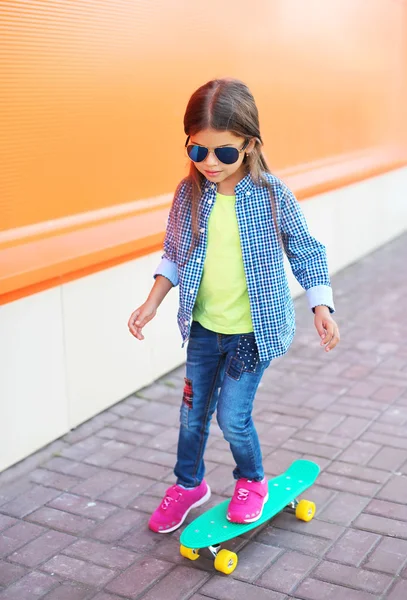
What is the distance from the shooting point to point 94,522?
3.46 metres

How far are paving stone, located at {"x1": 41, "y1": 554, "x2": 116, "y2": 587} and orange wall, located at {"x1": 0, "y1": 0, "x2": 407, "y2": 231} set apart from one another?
5.20 ft

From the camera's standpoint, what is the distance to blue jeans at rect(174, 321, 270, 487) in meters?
3.12

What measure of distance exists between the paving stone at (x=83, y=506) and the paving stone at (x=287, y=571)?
0.79 metres

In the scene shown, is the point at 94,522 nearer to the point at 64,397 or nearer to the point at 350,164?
the point at 64,397

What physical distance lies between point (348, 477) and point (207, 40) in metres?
3.04

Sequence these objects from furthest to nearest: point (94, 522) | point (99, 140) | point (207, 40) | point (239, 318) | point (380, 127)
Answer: point (380, 127), point (207, 40), point (99, 140), point (94, 522), point (239, 318)

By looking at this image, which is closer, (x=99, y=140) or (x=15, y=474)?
(x=15, y=474)

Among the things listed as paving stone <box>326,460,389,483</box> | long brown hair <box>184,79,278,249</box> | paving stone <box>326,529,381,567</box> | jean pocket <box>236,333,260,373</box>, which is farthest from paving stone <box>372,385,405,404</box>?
long brown hair <box>184,79,278,249</box>

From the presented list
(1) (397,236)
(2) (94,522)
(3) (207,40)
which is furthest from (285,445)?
(1) (397,236)

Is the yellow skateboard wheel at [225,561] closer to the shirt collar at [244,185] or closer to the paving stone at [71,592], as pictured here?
the paving stone at [71,592]

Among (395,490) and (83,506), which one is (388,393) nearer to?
(395,490)

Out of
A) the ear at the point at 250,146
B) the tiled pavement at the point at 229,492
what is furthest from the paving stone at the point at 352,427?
the ear at the point at 250,146

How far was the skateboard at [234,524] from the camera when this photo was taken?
3.07m

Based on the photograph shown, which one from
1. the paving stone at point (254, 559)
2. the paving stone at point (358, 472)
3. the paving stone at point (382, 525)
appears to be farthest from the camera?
the paving stone at point (358, 472)
